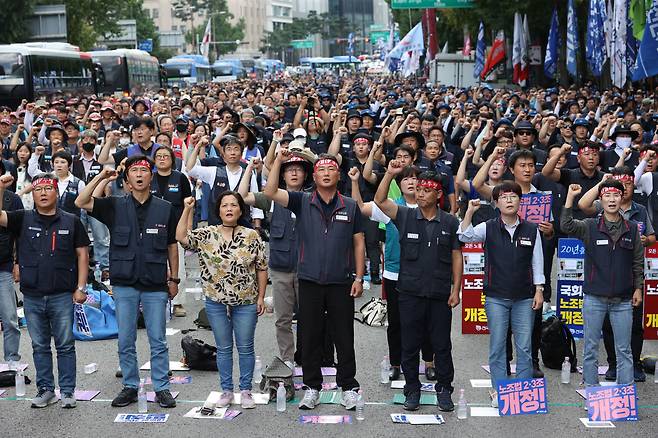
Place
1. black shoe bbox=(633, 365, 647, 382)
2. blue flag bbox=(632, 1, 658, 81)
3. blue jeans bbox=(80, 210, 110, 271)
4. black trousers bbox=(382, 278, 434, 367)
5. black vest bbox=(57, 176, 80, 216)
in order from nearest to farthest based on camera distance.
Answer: black trousers bbox=(382, 278, 434, 367)
black shoe bbox=(633, 365, 647, 382)
black vest bbox=(57, 176, 80, 216)
blue jeans bbox=(80, 210, 110, 271)
blue flag bbox=(632, 1, 658, 81)

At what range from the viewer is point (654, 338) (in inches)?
409

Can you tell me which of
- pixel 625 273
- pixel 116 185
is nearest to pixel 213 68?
pixel 116 185

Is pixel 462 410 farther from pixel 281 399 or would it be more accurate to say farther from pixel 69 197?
pixel 69 197

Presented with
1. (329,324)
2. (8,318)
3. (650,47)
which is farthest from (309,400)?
(650,47)

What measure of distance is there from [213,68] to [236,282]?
87.0m

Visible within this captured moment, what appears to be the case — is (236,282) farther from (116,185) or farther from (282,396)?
(116,185)

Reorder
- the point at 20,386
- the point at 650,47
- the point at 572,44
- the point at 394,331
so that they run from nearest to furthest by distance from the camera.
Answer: the point at 20,386, the point at 394,331, the point at 650,47, the point at 572,44

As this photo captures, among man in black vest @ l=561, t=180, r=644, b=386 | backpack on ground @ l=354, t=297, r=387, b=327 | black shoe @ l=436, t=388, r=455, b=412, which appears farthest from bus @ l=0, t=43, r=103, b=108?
man in black vest @ l=561, t=180, r=644, b=386

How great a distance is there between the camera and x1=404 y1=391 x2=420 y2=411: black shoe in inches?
328

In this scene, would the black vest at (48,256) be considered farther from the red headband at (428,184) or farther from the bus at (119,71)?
the bus at (119,71)

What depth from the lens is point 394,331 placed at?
9016 mm

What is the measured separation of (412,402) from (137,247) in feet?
7.97

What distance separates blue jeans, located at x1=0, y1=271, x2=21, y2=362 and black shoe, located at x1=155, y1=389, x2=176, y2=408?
62.0 inches

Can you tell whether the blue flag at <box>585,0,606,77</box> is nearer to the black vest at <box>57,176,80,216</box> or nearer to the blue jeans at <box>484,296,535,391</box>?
the black vest at <box>57,176,80,216</box>
